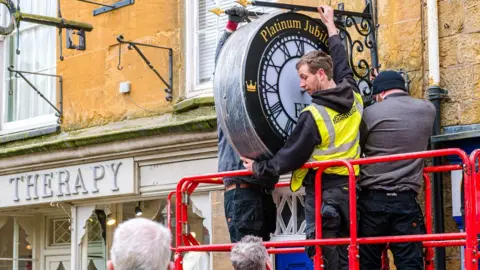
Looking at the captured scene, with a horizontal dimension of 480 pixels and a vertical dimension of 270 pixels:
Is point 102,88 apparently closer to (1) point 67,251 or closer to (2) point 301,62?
(1) point 67,251

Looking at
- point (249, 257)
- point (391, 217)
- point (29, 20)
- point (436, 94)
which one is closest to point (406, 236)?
point (391, 217)

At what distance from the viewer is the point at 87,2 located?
12039 mm

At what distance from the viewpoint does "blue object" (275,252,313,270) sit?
9898 mm

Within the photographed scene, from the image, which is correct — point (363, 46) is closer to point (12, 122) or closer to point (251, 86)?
point (251, 86)

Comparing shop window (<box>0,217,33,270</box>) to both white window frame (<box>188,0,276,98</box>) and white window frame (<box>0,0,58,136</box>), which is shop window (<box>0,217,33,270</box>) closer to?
white window frame (<box>0,0,58,136</box>)

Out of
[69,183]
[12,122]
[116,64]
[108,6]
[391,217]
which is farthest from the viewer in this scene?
[12,122]

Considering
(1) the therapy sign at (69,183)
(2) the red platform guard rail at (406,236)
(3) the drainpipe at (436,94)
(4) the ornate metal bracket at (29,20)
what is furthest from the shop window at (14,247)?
(2) the red platform guard rail at (406,236)

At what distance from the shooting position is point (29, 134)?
12.9 metres

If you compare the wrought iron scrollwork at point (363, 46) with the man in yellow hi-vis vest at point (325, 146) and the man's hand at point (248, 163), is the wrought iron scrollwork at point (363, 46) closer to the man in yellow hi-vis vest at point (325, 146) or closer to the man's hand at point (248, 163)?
the man in yellow hi-vis vest at point (325, 146)

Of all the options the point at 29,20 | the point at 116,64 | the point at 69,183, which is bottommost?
the point at 69,183

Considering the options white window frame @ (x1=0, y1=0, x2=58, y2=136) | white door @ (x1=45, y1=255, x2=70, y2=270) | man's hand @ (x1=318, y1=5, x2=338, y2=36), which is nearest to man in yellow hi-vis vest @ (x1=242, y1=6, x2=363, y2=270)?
man's hand @ (x1=318, y1=5, x2=338, y2=36)

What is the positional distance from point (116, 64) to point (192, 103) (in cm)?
153

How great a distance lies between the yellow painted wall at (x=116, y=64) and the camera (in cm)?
1134

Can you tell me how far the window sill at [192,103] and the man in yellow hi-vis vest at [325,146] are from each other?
425 centimetres
